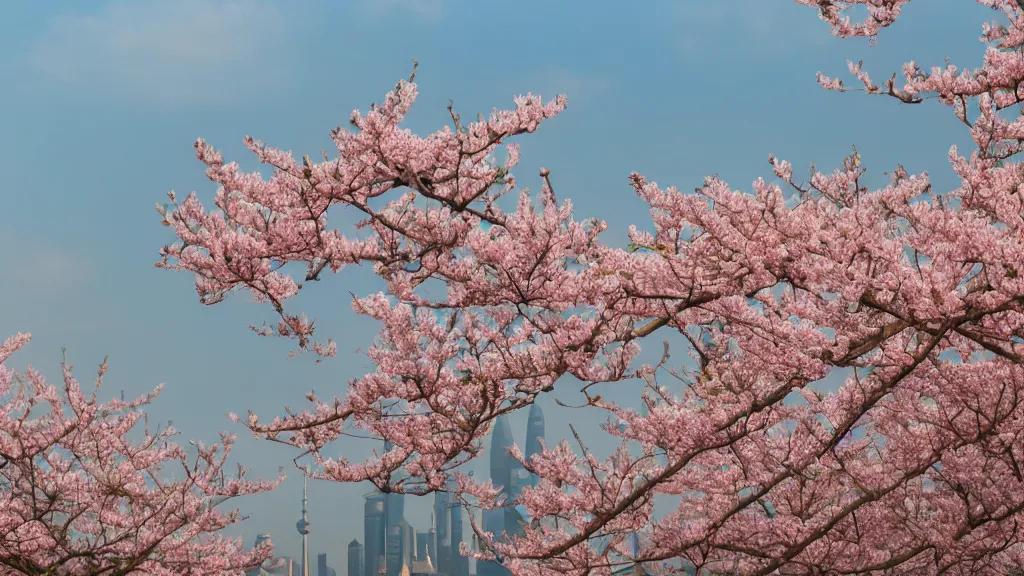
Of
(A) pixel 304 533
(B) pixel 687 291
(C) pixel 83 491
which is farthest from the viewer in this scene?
(A) pixel 304 533

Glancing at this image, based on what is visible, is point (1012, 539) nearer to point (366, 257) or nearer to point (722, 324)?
point (722, 324)

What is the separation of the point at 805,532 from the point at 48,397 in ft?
28.1

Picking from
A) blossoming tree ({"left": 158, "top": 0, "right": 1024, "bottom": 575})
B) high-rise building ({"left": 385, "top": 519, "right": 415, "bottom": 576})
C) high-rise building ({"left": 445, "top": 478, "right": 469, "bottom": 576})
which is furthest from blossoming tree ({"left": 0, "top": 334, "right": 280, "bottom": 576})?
high-rise building ({"left": 385, "top": 519, "right": 415, "bottom": 576})

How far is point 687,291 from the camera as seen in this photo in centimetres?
665

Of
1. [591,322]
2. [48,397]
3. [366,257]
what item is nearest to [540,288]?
[591,322]

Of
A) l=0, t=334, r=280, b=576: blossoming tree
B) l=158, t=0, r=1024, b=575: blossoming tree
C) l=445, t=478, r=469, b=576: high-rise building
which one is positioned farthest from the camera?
l=445, t=478, r=469, b=576: high-rise building

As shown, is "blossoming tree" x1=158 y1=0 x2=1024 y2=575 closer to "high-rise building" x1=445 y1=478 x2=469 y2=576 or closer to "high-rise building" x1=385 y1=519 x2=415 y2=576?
"high-rise building" x1=445 y1=478 x2=469 y2=576

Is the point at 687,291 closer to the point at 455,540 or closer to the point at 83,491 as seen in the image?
the point at 83,491

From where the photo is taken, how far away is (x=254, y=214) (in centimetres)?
671

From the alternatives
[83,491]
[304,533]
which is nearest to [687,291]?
[83,491]

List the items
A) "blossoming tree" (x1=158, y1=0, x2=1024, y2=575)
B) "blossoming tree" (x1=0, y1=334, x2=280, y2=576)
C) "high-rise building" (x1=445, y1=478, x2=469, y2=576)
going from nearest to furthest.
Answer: "blossoming tree" (x1=158, y1=0, x2=1024, y2=575) → "blossoming tree" (x1=0, y1=334, x2=280, y2=576) → "high-rise building" (x1=445, y1=478, x2=469, y2=576)

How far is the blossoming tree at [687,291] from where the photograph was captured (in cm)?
608

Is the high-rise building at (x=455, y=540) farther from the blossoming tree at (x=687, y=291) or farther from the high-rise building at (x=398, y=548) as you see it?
the blossoming tree at (x=687, y=291)

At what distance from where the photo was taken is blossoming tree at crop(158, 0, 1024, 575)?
6.08 metres
